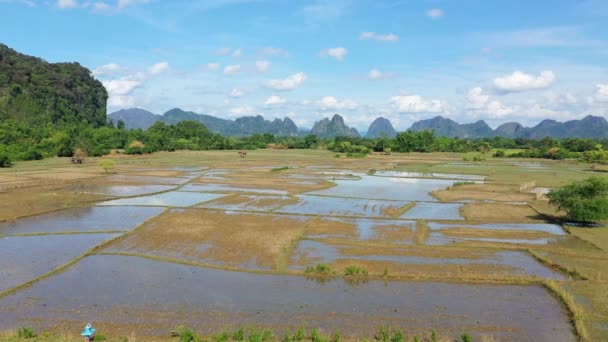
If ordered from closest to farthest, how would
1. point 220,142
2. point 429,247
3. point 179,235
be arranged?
point 429,247
point 179,235
point 220,142

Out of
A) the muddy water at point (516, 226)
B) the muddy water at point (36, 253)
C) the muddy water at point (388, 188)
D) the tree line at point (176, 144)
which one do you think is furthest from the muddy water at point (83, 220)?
the tree line at point (176, 144)

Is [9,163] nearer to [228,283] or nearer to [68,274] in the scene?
[68,274]

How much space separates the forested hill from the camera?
331 feet

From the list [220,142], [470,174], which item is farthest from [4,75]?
[470,174]

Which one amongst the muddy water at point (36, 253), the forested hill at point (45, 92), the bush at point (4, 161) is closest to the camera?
the muddy water at point (36, 253)

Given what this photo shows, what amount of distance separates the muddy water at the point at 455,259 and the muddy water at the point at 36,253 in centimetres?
913

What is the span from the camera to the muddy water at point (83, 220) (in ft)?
74.3

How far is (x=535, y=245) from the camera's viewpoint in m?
20.2

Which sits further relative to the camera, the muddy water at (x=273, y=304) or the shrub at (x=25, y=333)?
the muddy water at (x=273, y=304)

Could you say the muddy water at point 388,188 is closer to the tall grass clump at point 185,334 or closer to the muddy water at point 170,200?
the muddy water at point 170,200

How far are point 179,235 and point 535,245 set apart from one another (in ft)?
54.0

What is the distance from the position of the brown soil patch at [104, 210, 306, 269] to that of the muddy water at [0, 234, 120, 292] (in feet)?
5.49

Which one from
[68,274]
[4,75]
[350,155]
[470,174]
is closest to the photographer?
[68,274]

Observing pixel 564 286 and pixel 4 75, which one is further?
pixel 4 75
